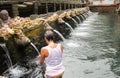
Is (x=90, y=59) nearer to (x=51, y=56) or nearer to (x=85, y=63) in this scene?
(x=85, y=63)

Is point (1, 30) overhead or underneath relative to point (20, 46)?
overhead

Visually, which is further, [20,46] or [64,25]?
[64,25]

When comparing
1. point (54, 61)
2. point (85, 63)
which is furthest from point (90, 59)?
point (54, 61)

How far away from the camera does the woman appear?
201 inches

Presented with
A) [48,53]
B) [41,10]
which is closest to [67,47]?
[48,53]

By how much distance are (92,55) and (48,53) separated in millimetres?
6336

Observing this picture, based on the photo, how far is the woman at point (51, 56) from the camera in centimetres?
512

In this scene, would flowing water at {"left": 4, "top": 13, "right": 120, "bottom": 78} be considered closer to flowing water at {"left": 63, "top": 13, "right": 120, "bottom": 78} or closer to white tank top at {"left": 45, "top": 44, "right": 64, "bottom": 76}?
flowing water at {"left": 63, "top": 13, "right": 120, "bottom": 78}

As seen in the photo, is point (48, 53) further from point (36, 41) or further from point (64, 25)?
point (64, 25)

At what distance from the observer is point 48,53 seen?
5102mm

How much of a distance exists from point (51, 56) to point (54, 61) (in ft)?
0.45

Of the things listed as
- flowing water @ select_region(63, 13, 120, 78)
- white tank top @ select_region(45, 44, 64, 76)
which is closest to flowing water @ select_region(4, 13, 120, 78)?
flowing water @ select_region(63, 13, 120, 78)

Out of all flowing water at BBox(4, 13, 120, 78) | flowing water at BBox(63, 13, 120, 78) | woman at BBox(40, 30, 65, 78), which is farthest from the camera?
flowing water at BBox(63, 13, 120, 78)

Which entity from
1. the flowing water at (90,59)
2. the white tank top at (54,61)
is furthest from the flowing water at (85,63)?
the white tank top at (54,61)
